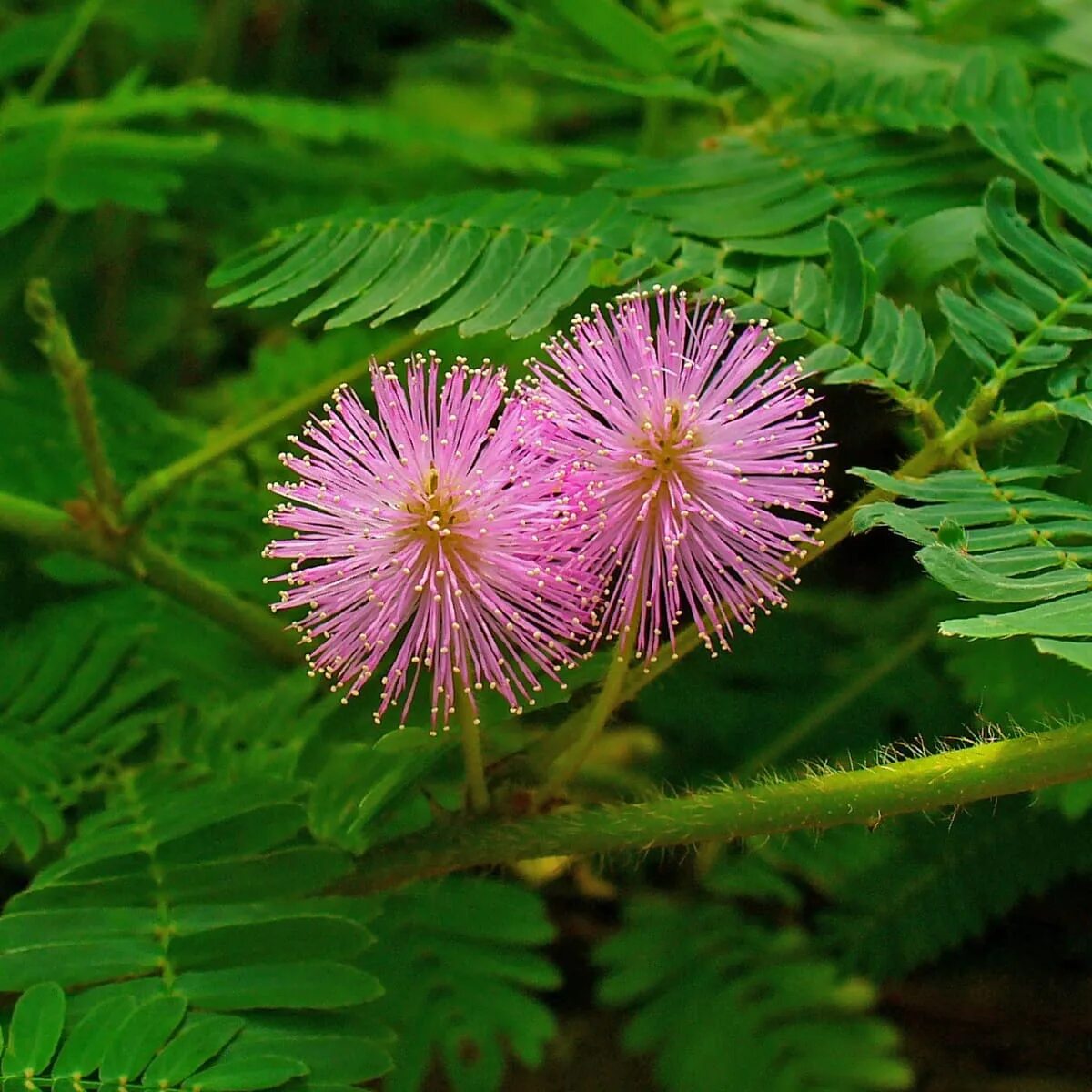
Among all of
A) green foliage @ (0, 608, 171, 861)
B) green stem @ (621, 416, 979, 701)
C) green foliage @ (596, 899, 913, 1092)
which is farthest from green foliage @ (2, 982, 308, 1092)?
green foliage @ (596, 899, 913, 1092)

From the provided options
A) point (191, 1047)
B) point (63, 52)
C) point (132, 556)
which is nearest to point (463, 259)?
point (132, 556)

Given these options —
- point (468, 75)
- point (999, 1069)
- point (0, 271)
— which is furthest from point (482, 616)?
point (468, 75)

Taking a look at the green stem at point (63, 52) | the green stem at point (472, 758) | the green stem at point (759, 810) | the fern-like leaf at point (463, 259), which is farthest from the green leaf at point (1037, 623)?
the green stem at point (63, 52)

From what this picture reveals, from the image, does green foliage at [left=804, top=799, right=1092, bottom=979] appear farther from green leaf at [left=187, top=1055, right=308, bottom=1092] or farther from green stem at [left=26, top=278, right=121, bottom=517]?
green stem at [left=26, top=278, right=121, bottom=517]

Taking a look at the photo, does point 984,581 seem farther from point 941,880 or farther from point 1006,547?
point 941,880

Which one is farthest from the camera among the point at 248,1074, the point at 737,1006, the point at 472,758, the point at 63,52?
the point at 63,52

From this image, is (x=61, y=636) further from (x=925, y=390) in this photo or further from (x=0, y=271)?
(x=925, y=390)

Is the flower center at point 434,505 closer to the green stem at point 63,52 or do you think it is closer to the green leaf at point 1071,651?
the green leaf at point 1071,651

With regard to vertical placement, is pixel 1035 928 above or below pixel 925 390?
below
